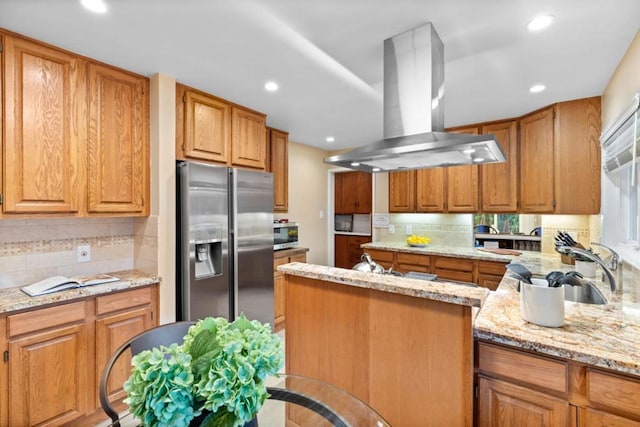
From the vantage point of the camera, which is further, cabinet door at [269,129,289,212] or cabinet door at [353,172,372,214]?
cabinet door at [353,172,372,214]

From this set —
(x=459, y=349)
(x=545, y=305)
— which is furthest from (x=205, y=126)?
(x=545, y=305)

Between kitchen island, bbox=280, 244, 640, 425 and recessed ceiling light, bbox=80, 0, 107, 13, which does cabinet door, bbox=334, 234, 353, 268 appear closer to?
kitchen island, bbox=280, 244, 640, 425

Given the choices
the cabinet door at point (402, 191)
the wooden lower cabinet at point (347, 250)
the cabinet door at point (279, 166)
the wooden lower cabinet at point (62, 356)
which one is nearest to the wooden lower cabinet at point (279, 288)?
the cabinet door at point (279, 166)

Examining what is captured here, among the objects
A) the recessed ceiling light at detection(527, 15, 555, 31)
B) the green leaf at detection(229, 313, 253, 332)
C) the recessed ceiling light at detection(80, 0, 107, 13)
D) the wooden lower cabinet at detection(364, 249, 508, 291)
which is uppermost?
the recessed ceiling light at detection(80, 0, 107, 13)

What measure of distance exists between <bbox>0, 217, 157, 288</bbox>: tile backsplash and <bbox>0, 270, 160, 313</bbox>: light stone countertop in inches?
6.0

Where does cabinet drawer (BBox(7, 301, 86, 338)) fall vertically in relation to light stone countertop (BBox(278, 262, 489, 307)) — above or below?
below

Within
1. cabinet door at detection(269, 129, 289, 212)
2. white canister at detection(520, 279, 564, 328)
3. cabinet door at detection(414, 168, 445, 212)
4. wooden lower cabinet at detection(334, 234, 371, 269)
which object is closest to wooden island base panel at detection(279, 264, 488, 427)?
white canister at detection(520, 279, 564, 328)

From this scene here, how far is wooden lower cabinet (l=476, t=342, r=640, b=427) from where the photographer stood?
3.28 feet

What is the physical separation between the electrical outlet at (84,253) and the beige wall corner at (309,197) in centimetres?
226

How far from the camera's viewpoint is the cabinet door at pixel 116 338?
1916 millimetres

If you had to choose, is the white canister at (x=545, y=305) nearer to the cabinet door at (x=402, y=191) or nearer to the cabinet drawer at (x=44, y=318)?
the cabinet drawer at (x=44, y=318)

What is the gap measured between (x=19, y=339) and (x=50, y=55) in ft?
5.57

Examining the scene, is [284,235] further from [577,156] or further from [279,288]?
[577,156]

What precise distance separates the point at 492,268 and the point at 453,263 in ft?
1.28
